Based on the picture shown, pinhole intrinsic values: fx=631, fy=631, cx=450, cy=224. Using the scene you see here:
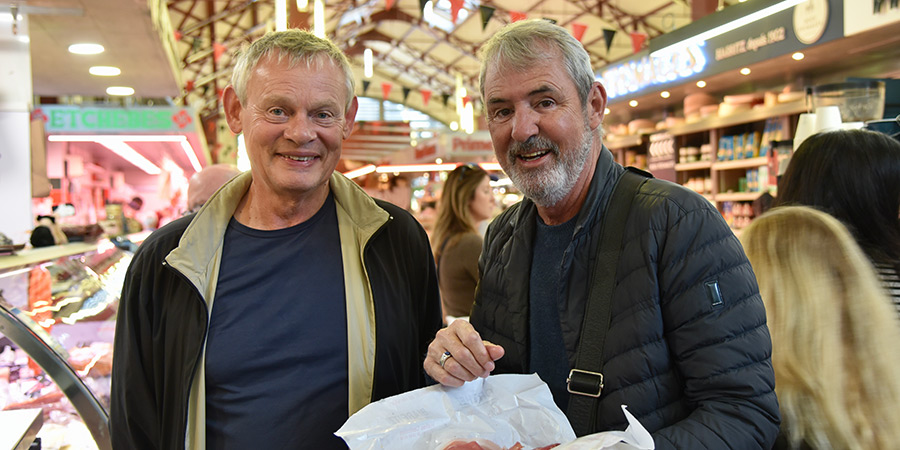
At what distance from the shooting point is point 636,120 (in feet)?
28.8

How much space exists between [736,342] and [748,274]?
143 millimetres

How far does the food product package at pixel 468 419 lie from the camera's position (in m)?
1.15

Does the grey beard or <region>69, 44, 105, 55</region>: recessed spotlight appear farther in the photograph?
<region>69, 44, 105, 55</region>: recessed spotlight

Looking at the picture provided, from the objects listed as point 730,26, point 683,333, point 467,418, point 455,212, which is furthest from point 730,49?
point 467,418

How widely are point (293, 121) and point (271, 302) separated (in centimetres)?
46

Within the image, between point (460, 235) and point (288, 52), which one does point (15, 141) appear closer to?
point (460, 235)

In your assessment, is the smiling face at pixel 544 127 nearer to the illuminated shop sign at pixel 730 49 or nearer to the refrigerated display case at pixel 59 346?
the refrigerated display case at pixel 59 346

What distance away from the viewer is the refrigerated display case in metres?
1.89

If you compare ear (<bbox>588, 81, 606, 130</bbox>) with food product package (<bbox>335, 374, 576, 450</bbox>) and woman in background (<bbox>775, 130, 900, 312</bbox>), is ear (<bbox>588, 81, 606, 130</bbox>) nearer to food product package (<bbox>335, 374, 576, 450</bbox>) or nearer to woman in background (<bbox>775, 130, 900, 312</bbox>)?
food product package (<bbox>335, 374, 576, 450</bbox>)

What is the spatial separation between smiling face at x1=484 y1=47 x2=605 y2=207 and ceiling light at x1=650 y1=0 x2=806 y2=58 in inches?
145

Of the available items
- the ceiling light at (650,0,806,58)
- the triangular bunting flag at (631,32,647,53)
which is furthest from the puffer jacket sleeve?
the triangular bunting flag at (631,32,647,53)

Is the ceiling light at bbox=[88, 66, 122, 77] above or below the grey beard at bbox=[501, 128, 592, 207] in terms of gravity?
above

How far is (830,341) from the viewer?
1.46 meters

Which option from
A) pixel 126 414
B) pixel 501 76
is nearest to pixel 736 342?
pixel 501 76
